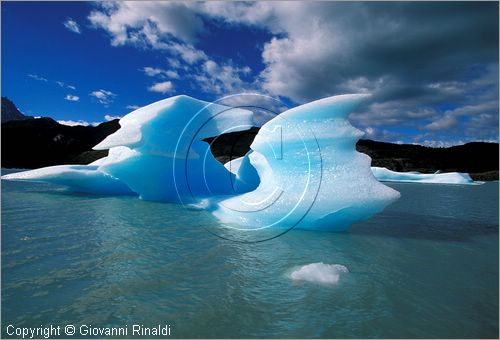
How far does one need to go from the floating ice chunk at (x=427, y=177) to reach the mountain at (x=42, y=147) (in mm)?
48670

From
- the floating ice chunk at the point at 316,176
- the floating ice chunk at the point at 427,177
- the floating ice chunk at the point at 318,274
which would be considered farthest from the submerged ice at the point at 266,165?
the floating ice chunk at the point at 427,177

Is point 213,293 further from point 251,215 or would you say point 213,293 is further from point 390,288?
point 251,215

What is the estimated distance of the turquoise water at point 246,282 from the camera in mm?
2537

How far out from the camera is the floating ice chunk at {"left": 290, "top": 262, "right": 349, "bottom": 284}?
342 cm

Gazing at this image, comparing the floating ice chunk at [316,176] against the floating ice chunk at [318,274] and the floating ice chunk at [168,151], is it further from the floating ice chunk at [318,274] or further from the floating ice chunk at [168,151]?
the floating ice chunk at [168,151]

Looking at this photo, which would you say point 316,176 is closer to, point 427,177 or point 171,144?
point 171,144

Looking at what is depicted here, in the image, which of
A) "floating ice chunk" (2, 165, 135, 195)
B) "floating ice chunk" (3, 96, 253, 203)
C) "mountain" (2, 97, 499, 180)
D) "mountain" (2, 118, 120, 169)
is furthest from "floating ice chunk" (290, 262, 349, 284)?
"mountain" (2, 118, 120, 169)

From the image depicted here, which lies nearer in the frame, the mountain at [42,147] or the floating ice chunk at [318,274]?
the floating ice chunk at [318,274]

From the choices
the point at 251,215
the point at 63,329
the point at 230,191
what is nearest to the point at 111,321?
the point at 63,329

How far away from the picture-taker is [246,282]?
11.1 feet

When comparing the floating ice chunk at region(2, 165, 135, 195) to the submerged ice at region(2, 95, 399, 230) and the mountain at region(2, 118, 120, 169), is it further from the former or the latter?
the mountain at region(2, 118, 120, 169)

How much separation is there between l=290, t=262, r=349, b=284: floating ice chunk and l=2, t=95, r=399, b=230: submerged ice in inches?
85.3

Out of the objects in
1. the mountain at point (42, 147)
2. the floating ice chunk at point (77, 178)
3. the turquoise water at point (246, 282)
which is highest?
the mountain at point (42, 147)

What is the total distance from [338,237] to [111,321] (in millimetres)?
4209
